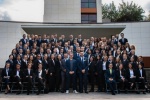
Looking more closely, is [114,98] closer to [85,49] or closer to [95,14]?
[85,49]

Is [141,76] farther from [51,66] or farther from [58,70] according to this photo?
[51,66]

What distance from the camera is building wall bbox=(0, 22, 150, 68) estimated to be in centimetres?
1933

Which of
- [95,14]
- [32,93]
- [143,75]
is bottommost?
[32,93]

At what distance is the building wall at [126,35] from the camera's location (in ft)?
63.4

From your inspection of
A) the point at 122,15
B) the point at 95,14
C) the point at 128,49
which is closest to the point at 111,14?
the point at 122,15

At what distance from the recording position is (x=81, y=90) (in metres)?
10.9

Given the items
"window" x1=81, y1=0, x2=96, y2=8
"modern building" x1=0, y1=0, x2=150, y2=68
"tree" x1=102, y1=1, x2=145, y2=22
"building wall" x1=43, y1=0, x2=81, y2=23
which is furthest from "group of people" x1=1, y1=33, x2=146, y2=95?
"tree" x1=102, y1=1, x2=145, y2=22

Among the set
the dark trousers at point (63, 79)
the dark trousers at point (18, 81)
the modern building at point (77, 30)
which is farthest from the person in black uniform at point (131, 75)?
the modern building at point (77, 30)

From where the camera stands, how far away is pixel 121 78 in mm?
10992

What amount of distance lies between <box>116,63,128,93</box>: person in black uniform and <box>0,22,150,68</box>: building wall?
876cm

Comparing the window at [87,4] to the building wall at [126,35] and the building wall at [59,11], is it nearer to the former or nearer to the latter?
the building wall at [59,11]

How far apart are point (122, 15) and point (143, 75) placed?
3626cm

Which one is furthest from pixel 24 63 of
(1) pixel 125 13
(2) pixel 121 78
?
(1) pixel 125 13

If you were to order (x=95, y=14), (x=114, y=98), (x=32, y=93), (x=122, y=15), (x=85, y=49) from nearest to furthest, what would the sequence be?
(x=114, y=98) → (x=32, y=93) → (x=85, y=49) → (x=95, y=14) → (x=122, y=15)
